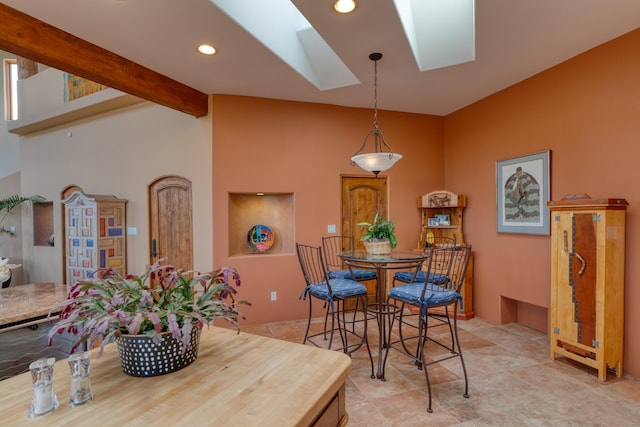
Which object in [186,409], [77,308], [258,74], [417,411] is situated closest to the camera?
[186,409]

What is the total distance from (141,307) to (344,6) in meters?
2.35

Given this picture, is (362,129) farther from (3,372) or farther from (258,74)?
(3,372)

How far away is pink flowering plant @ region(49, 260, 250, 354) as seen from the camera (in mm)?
1003

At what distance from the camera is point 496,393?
8.46ft

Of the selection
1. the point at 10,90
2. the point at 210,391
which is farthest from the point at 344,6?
the point at 10,90

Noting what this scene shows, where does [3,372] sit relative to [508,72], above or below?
below

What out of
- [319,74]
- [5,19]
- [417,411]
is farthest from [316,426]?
[319,74]

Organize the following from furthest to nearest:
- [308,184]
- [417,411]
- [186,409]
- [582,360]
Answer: [308,184] < [582,360] < [417,411] < [186,409]

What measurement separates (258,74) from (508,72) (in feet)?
8.86

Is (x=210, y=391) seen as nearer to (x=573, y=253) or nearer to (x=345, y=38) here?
(x=345, y=38)

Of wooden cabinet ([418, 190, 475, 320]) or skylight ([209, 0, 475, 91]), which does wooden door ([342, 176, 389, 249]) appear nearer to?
wooden cabinet ([418, 190, 475, 320])

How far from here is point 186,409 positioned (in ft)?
2.94

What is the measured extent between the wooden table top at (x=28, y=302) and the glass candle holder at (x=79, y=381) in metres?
2.01

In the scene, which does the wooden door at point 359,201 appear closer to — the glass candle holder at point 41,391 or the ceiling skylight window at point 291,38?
the ceiling skylight window at point 291,38
